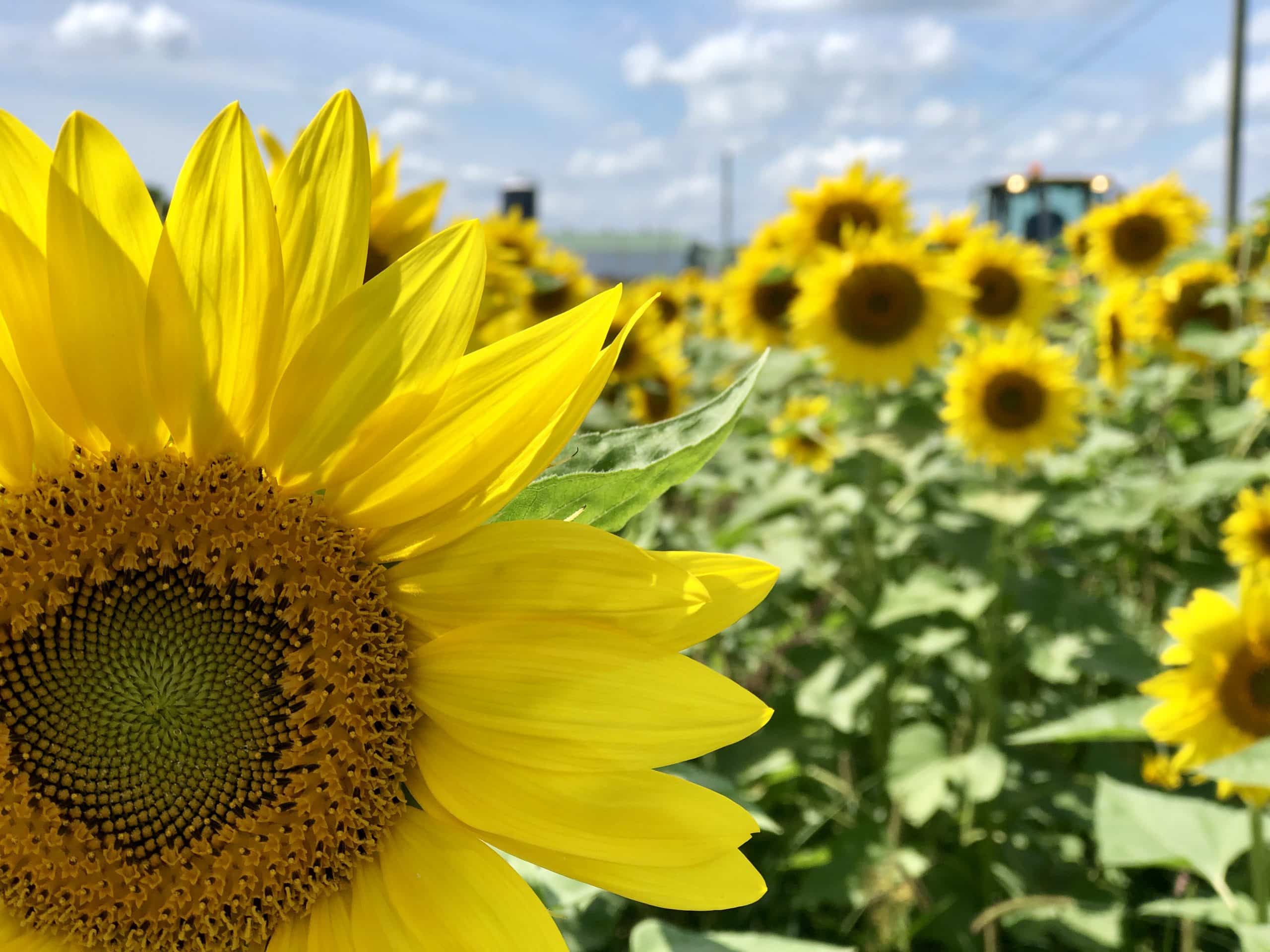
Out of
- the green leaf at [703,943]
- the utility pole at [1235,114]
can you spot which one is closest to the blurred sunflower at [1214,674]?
the green leaf at [703,943]

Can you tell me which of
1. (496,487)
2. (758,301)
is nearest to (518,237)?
(758,301)

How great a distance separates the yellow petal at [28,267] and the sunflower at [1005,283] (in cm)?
478

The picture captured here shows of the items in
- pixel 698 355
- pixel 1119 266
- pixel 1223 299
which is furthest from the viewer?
pixel 698 355

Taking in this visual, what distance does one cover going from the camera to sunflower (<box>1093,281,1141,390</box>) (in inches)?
193

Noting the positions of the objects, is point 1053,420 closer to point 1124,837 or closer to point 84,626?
point 1124,837

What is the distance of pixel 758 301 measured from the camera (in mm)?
5391

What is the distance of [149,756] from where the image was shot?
3.00ft

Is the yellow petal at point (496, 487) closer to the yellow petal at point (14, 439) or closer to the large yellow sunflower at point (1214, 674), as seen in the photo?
the yellow petal at point (14, 439)

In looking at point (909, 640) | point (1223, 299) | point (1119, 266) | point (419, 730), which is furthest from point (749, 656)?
point (419, 730)

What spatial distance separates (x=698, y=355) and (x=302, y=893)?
6860 millimetres

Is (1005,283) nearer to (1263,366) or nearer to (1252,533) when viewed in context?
(1263,366)

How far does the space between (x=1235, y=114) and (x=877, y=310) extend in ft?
23.5

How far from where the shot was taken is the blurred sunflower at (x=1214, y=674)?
2.09 meters

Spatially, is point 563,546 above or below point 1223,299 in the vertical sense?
below
